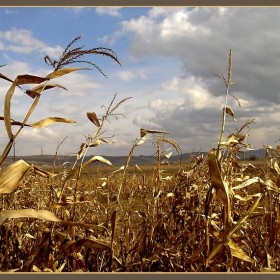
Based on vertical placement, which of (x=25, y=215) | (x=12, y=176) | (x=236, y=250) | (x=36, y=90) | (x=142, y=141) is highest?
(x=36, y=90)

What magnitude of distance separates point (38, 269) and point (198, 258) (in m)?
1.15

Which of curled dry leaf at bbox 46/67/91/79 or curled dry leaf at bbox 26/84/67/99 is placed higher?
curled dry leaf at bbox 46/67/91/79

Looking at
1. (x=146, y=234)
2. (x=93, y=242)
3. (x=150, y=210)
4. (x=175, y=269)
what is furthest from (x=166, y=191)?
(x=93, y=242)

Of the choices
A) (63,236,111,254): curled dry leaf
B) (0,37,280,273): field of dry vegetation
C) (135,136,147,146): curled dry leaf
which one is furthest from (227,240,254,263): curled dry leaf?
(135,136,147,146): curled dry leaf

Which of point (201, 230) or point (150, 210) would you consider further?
point (150, 210)

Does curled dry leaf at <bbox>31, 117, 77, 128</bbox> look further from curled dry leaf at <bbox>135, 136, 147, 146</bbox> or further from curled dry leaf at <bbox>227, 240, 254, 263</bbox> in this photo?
→ curled dry leaf at <bbox>227, 240, 254, 263</bbox>

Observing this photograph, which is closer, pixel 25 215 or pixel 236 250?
pixel 25 215

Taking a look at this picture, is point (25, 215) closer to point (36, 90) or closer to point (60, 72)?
point (36, 90)

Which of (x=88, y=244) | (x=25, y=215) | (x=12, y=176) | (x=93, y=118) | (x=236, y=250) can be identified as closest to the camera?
(x=25, y=215)

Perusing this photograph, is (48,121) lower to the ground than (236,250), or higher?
higher

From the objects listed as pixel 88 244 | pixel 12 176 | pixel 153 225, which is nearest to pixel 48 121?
pixel 12 176

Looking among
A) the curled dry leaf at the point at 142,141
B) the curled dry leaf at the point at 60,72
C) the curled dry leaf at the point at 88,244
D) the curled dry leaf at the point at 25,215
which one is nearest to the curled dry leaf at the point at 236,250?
the curled dry leaf at the point at 88,244

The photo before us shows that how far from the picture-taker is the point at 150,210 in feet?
10.9

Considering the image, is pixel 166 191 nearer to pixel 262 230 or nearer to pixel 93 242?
pixel 262 230
